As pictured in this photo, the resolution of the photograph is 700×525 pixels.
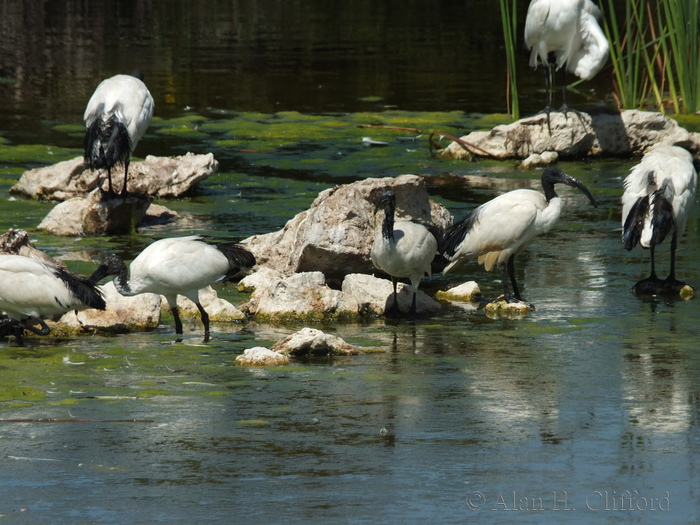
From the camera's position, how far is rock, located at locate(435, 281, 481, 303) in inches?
396

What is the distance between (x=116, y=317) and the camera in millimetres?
8977

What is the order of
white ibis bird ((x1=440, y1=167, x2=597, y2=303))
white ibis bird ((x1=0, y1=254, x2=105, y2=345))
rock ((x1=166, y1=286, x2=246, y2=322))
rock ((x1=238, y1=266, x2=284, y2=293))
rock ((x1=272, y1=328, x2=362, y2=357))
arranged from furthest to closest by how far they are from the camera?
rock ((x1=238, y1=266, x2=284, y2=293)), white ibis bird ((x1=440, y1=167, x2=597, y2=303)), rock ((x1=166, y1=286, x2=246, y2=322)), white ibis bird ((x1=0, y1=254, x2=105, y2=345)), rock ((x1=272, y1=328, x2=362, y2=357))

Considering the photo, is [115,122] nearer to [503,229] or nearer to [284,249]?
[284,249]

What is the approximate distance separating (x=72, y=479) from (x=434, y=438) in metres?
1.80

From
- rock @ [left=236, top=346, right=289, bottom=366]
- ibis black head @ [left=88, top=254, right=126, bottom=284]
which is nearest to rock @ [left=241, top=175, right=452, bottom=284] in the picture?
ibis black head @ [left=88, top=254, right=126, bottom=284]

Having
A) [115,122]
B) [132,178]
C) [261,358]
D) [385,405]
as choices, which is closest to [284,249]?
[261,358]

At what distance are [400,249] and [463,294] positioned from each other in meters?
1.06

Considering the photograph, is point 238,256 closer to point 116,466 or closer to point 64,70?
point 116,466

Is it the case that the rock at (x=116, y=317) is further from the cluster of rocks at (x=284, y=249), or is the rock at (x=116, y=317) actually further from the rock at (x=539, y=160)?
Answer: the rock at (x=539, y=160)

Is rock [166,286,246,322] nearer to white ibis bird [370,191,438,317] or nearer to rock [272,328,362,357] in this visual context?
white ibis bird [370,191,438,317]

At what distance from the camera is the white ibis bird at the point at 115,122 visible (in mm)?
13289

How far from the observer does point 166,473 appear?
550 centimetres
